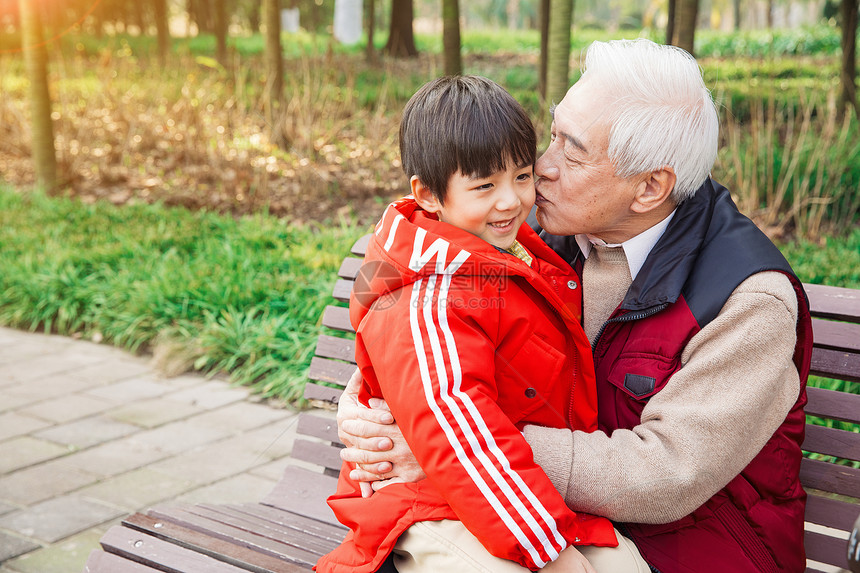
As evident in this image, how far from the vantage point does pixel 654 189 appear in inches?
73.5

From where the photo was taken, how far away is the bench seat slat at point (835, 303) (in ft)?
6.58

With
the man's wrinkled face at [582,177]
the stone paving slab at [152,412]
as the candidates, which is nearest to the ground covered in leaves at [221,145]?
the stone paving slab at [152,412]

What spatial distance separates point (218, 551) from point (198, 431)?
6.73 ft

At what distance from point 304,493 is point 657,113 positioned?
5.23 feet

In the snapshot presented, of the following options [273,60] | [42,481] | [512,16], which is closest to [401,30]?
[273,60]

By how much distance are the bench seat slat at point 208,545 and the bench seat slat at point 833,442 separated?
1.35 metres

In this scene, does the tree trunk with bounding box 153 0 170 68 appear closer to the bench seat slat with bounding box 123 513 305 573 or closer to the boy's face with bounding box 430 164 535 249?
the bench seat slat with bounding box 123 513 305 573

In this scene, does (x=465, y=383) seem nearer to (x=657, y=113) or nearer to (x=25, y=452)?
(x=657, y=113)

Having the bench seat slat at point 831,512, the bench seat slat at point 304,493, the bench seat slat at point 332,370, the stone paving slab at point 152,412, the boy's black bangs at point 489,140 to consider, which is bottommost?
the stone paving slab at point 152,412

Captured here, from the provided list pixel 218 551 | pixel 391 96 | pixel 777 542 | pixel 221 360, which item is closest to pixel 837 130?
pixel 391 96

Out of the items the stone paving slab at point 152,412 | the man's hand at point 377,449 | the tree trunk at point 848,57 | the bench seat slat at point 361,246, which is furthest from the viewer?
the tree trunk at point 848,57

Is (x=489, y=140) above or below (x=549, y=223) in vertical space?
above

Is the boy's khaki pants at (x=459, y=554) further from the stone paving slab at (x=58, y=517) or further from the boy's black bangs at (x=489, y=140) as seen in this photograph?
the stone paving slab at (x=58, y=517)

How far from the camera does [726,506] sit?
67.5 inches
